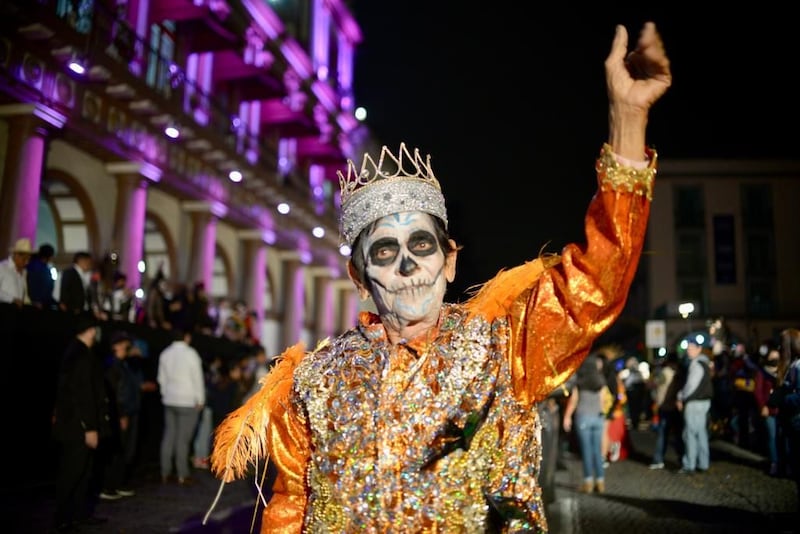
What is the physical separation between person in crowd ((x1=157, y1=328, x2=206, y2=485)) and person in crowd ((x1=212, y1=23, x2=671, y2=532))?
24.6 feet

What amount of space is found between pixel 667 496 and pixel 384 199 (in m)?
7.94

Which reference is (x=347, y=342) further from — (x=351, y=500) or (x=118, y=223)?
(x=118, y=223)

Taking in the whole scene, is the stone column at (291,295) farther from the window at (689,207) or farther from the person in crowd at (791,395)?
A: the window at (689,207)

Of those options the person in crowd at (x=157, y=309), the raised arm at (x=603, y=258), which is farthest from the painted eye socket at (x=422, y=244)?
the person in crowd at (x=157, y=309)

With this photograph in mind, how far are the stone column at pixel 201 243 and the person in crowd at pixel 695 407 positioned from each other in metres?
12.7

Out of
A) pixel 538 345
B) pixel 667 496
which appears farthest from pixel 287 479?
pixel 667 496

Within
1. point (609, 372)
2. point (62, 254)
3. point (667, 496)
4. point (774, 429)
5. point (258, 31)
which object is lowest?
point (667, 496)

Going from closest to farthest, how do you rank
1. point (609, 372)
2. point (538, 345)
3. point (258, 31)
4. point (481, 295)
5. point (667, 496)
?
point (538, 345)
point (481, 295)
point (667, 496)
point (609, 372)
point (258, 31)

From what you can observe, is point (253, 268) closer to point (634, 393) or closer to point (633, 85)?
point (634, 393)

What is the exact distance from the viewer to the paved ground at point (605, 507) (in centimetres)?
699

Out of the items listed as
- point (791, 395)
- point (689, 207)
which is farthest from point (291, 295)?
point (689, 207)

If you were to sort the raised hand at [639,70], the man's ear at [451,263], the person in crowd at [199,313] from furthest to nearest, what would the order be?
the person in crowd at [199,313]
the man's ear at [451,263]
the raised hand at [639,70]

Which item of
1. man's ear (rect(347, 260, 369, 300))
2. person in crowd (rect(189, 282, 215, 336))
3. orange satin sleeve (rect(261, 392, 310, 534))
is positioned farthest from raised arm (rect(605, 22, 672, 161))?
person in crowd (rect(189, 282, 215, 336))

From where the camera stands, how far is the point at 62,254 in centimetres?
1645
